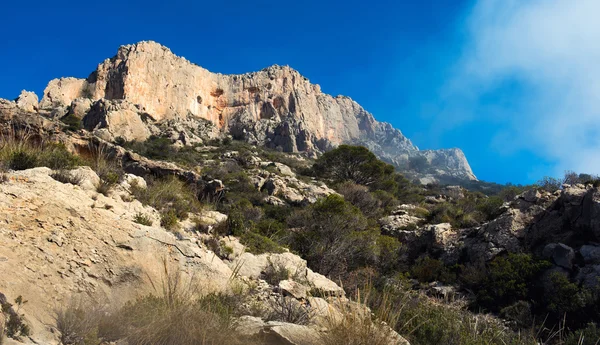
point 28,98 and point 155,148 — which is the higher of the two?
point 28,98

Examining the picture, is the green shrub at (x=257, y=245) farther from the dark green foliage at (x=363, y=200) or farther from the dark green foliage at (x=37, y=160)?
the dark green foliage at (x=363, y=200)

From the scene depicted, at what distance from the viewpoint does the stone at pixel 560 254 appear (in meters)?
10.1

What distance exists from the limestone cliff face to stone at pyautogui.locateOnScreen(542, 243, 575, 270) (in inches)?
1723

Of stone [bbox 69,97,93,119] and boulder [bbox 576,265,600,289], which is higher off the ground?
stone [bbox 69,97,93,119]

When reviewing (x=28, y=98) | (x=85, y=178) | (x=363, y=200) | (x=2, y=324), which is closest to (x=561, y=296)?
(x=85, y=178)

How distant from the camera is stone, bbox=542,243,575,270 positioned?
10.1 metres

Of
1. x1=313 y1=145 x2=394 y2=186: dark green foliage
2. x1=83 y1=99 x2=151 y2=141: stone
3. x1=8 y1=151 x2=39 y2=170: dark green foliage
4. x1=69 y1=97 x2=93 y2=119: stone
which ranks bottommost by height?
x1=8 y1=151 x2=39 y2=170: dark green foliage

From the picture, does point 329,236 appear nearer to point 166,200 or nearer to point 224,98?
point 166,200

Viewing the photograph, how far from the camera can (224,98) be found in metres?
76.6

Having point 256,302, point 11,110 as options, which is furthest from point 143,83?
point 256,302

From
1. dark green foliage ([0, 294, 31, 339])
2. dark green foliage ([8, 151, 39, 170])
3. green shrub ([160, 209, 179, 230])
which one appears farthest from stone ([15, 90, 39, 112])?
dark green foliage ([0, 294, 31, 339])

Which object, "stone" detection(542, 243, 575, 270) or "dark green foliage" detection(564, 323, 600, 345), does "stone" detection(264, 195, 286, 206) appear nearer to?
"stone" detection(542, 243, 575, 270)

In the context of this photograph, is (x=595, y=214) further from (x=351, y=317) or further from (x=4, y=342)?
(x=4, y=342)

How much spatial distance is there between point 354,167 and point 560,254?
19.7 meters
